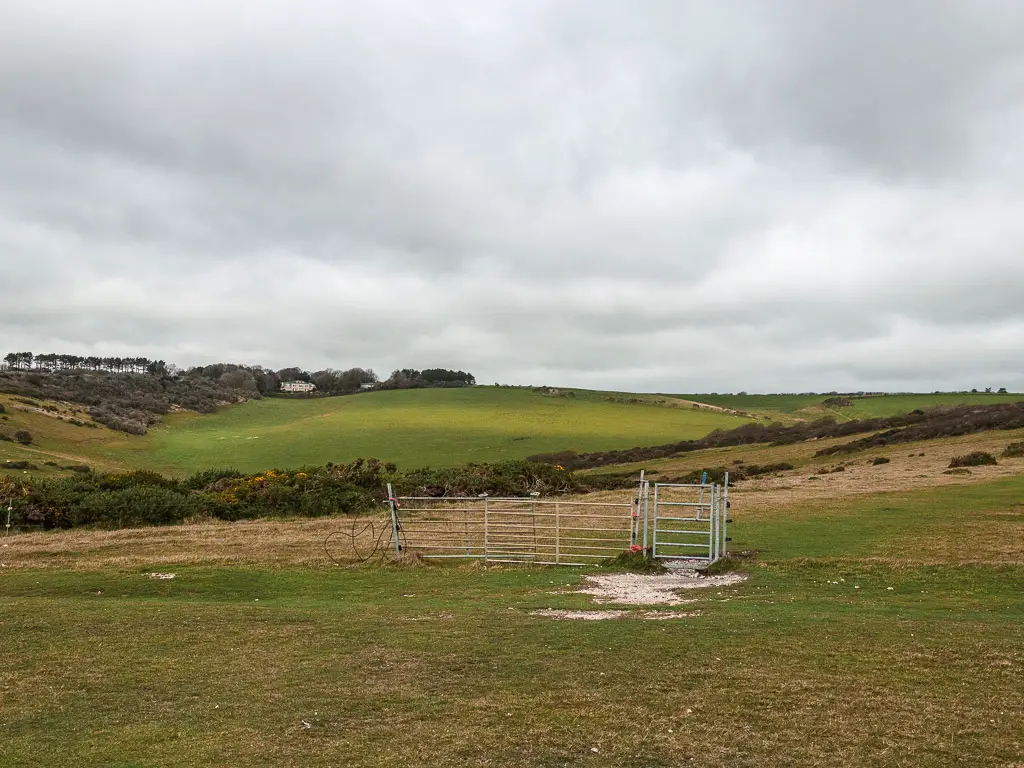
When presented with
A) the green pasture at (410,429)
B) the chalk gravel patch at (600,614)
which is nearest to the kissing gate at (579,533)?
the chalk gravel patch at (600,614)

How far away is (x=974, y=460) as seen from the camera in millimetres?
40281

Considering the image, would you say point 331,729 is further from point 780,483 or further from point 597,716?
point 780,483

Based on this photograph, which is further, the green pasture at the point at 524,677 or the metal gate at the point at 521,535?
the metal gate at the point at 521,535

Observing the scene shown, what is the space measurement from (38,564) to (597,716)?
2131 cm

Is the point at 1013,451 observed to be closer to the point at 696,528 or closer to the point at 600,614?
the point at 696,528

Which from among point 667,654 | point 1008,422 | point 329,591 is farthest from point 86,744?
point 1008,422

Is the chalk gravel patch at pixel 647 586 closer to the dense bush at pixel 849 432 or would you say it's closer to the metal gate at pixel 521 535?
the metal gate at pixel 521 535

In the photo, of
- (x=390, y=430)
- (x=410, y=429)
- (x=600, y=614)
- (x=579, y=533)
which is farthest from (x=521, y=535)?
(x=410, y=429)

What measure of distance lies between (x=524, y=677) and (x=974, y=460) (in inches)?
1594

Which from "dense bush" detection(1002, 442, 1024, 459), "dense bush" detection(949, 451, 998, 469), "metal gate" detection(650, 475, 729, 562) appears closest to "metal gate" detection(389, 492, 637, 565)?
"metal gate" detection(650, 475, 729, 562)

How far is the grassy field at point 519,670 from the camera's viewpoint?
634cm

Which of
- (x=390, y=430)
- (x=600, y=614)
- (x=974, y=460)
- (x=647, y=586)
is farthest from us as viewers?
(x=390, y=430)

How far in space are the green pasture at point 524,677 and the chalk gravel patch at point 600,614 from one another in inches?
10.7

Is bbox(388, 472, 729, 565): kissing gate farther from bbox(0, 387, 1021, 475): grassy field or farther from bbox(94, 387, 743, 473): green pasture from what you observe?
bbox(0, 387, 1021, 475): grassy field
